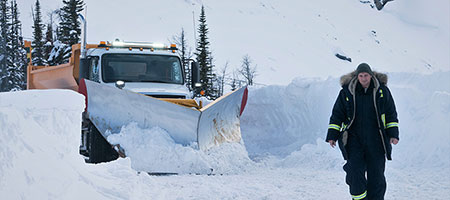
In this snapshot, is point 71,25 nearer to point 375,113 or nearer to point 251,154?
point 251,154

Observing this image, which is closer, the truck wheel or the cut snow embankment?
the cut snow embankment

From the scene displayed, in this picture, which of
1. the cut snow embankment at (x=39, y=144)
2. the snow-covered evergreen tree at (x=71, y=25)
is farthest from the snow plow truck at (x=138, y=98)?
the snow-covered evergreen tree at (x=71, y=25)

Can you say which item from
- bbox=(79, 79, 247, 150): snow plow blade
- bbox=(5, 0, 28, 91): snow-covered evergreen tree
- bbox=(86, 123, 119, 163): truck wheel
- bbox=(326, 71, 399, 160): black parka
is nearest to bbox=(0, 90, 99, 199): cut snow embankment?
bbox=(326, 71, 399, 160): black parka

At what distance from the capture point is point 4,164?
323 centimetres

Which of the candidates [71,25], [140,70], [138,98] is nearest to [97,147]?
[138,98]

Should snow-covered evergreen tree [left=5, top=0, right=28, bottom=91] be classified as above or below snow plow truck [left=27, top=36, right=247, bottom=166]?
below

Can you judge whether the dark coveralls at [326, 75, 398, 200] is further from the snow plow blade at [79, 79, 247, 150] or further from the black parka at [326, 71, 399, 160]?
the snow plow blade at [79, 79, 247, 150]

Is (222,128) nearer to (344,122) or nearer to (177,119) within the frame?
(177,119)

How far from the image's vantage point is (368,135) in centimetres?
496

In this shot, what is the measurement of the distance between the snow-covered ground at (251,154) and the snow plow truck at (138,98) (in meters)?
0.26

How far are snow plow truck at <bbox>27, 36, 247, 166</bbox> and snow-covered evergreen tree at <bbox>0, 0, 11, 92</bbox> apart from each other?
4895 cm

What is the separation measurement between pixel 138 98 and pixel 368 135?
3.77m

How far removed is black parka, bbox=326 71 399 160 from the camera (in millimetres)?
4926

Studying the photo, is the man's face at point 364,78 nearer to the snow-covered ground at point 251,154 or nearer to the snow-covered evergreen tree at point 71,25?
the snow-covered ground at point 251,154
